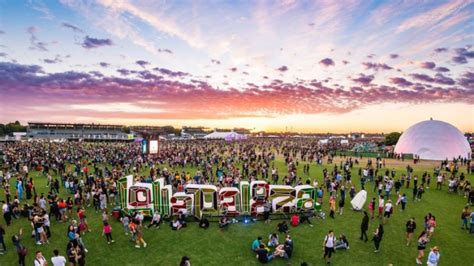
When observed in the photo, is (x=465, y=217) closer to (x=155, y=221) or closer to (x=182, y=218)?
(x=182, y=218)

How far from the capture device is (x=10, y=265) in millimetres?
12297

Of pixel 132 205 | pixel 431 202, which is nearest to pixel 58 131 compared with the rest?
pixel 132 205

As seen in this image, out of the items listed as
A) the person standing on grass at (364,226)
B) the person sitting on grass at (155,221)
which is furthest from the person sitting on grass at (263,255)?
the person sitting on grass at (155,221)

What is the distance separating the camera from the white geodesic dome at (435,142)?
47.9 metres

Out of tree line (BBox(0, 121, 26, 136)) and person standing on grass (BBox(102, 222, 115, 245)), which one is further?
tree line (BBox(0, 121, 26, 136))

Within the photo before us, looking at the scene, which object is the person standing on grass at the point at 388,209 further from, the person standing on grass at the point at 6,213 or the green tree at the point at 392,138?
the green tree at the point at 392,138

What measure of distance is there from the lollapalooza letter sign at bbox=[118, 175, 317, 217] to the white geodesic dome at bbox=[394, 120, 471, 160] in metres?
39.9

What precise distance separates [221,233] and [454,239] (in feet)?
41.0

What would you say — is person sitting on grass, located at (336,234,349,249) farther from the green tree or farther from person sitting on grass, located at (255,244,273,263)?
the green tree

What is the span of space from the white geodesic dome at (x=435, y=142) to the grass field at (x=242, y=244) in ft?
112

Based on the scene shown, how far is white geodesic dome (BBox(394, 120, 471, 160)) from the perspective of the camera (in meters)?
47.9

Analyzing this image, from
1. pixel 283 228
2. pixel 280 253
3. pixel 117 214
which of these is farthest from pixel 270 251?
pixel 117 214

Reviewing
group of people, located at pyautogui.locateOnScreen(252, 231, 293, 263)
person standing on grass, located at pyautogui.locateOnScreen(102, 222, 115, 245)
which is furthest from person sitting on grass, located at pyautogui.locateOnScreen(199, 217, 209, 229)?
person standing on grass, located at pyautogui.locateOnScreen(102, 222, 115, 245)

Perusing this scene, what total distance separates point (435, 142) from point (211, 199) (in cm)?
4611
